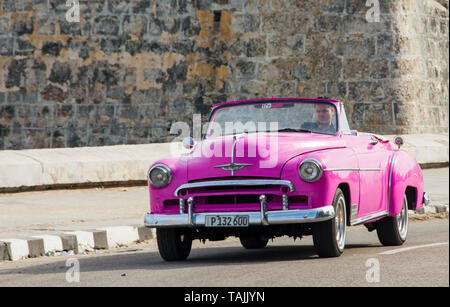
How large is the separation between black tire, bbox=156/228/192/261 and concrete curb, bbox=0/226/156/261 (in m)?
1.75

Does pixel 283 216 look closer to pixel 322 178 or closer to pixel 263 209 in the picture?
pixel 263 209

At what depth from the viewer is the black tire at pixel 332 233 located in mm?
8688

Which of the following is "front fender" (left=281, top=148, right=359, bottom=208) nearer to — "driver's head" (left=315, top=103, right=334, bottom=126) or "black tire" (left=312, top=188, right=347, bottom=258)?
"black tire" (left=312, top=188, right=347, bottom=258)

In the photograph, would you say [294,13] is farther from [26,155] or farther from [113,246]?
[113,246]

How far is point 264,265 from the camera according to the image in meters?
8.57

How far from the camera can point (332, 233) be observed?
343 inches

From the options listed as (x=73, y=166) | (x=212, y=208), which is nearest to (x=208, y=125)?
(x=212, y=208)

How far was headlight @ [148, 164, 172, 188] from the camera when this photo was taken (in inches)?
354

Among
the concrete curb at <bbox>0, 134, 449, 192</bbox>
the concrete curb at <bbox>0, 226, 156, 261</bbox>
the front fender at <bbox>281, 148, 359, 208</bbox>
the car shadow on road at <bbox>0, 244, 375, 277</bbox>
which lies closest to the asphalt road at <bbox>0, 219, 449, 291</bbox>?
the car shadow on road at <bbox>0, 244, 375, 277</bbox>

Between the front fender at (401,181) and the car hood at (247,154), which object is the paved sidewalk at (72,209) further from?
the front fender at (401,181)

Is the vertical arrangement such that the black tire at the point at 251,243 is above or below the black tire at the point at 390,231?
below

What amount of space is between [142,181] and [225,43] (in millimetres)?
6440

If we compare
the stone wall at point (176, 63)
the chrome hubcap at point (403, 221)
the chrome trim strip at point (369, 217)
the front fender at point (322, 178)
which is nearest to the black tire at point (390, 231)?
the chrome hubcap at point (403, 221)

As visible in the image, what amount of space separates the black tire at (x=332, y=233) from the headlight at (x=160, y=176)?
1.36 metres
